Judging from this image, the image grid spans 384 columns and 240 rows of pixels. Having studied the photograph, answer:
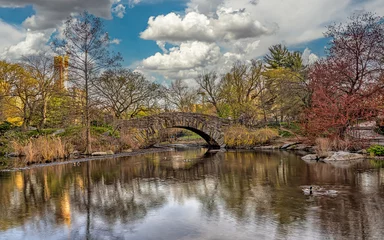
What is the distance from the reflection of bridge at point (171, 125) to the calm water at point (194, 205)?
1114 cm

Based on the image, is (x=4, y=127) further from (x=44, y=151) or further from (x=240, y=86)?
(x=240, y=86)

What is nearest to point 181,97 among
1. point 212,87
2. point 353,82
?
point 212,87

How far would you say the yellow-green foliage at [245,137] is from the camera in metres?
29.1

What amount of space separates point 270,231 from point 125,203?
4.29 metres

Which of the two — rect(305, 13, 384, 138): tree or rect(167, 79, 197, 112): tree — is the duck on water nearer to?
rect(305, 13, 384, 138): tree

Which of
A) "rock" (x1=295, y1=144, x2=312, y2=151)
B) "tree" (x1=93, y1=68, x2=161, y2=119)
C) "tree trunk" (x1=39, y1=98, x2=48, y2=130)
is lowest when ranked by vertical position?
"rock" (x1=295, y1=144, x2=312, y2=151)

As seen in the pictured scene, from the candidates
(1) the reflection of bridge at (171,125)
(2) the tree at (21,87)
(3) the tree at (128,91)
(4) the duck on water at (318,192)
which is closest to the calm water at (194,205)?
(4) the duck on water at (318,192)

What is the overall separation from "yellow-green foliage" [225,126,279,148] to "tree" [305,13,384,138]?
6.55 m

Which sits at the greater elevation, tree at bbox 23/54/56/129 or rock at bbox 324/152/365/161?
tree at bbox 23/54/56/129

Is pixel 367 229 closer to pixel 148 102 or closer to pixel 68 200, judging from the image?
pixel 68 200

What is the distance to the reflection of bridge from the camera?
26328 millimetres

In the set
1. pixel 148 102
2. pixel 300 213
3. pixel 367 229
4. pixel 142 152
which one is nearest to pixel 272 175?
pixel 300 213

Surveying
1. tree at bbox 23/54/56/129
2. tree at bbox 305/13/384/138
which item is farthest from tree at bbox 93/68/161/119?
tree at bbox 305/13/384/138

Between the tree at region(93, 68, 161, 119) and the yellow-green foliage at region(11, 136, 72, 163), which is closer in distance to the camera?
the yellow-green foliage at region(11, 136, 72, 163)
